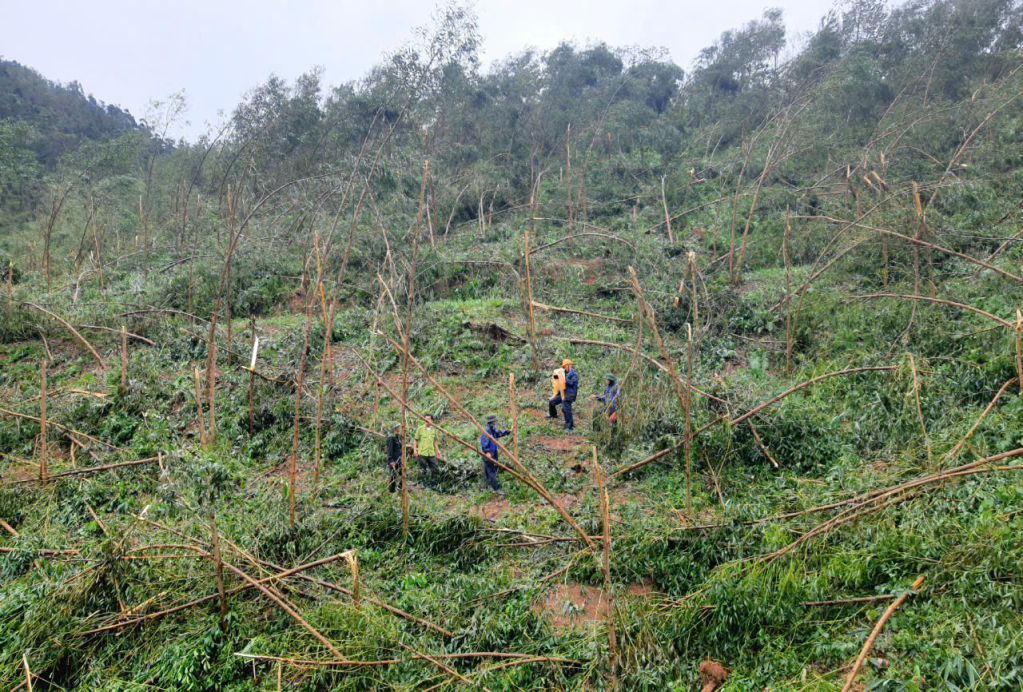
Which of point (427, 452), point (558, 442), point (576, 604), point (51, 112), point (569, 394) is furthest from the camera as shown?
point (51, 112)

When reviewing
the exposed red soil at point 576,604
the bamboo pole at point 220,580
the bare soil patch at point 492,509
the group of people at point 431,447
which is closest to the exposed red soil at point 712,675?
the exposed red soil at point 576,604

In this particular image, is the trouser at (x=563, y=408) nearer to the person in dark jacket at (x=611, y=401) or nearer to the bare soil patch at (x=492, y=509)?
the person in dark jacket at (x=611, y=401)

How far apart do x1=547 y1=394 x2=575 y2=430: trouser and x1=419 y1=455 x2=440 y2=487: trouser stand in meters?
2.00

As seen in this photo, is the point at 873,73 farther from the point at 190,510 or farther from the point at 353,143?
the point at 190,510

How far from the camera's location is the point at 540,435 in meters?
8.70

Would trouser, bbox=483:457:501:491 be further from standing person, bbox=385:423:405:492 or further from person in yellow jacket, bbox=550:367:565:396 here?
person in yellow jacket, bbox=550:367:565:396

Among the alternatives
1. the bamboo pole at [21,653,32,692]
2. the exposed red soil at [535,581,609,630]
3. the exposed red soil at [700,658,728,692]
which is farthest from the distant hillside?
the exposed red soil at [700,658,728,692]

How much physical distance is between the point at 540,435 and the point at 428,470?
176cm

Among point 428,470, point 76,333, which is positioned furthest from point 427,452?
point 76,333

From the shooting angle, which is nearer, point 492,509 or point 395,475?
point 492,509

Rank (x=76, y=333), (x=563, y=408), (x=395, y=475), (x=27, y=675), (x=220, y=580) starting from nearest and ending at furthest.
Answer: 1. (x=27, y=675)
2. (x=220, y=580)
3. (x=395, y=475)
4. (x=563, y=408)
5. (x=76, y=333)

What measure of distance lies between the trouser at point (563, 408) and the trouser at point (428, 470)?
2.00 meters

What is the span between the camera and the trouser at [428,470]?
24.8 ft

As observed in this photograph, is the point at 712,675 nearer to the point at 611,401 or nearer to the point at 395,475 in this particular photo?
the point at 395,475
